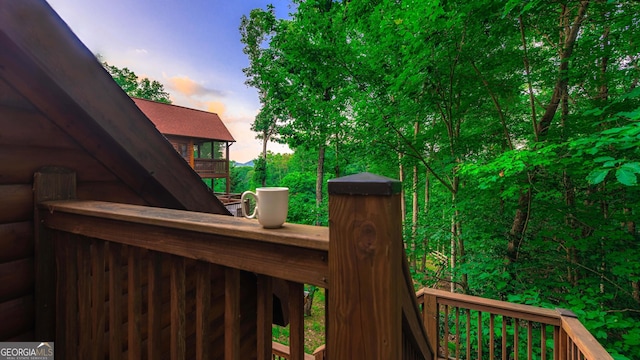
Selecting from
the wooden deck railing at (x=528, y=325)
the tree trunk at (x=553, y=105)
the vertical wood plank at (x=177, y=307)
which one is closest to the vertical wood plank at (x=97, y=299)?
the vertical wood plank at (x=177, y=307)

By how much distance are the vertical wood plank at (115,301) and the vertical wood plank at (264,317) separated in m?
0.66

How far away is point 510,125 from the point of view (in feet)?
13.9

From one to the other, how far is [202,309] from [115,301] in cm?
46

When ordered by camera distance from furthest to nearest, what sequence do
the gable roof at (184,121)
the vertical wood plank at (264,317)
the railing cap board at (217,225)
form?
the gable roof at (184,121)
the vertical wood plank at (264,317)
the railing cap board at (217,225)

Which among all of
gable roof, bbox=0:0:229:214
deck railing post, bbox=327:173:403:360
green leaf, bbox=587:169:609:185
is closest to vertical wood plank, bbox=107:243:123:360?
gable roof, bbox=0:0:229:214

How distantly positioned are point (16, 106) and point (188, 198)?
0.80 m

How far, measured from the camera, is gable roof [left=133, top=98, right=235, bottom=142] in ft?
38.6

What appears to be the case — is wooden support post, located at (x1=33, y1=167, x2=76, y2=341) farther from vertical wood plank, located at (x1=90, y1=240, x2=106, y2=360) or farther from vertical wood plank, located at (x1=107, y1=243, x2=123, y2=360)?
vertical wood plank, located at (x1=107, y1=243, x2=123, y2=360)

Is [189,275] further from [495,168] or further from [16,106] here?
[495,168]

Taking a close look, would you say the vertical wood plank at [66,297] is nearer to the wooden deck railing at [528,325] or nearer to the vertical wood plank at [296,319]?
the vertical wood plank at [296,319]

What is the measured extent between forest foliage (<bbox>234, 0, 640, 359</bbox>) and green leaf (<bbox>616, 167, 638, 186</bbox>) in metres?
0.10

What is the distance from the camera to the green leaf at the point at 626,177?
1667mm

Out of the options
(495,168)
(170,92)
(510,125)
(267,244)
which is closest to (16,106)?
(267,244)

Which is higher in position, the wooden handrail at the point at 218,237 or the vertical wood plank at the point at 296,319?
the wooden handrail at the point at 218,237
